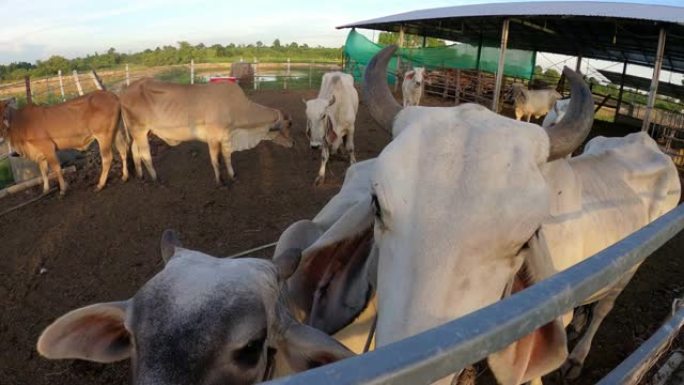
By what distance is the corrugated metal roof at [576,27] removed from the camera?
36.5 ft

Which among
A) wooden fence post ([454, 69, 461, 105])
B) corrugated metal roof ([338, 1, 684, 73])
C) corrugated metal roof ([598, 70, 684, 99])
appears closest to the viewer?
corrugated metal roof ([338, 1, 684, 73])

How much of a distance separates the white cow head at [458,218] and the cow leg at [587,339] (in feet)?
8.68

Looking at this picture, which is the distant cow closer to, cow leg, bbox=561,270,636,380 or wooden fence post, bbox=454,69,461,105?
wooden fence post, bbox=454,69,461,105

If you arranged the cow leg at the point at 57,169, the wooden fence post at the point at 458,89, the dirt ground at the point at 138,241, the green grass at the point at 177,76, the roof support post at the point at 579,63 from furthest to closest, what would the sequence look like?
1. the green grass at the point at 177,76
2. the wooden fence post at the point at 458,89
3. the roof support post at the point at 579,63
4. the cow leg at the point at 57,169
5. the dirt ground at the point at 138,241

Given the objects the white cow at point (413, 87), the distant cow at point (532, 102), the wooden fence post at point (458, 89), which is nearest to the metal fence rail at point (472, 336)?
the white cow at point (413, 87)

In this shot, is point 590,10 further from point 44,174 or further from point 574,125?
point 44,174

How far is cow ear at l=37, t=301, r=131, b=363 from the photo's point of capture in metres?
1.89

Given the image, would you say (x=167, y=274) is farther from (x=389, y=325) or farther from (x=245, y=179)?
(x=245, y=179)

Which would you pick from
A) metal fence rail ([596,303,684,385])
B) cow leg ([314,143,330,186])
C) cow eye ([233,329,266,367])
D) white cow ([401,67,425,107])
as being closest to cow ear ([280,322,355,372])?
cow eye ([233,329,266,367])

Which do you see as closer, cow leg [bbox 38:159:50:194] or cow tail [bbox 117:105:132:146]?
cow leg [bbox 38:159:50:194]

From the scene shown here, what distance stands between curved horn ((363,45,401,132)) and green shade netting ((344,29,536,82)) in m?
19.5

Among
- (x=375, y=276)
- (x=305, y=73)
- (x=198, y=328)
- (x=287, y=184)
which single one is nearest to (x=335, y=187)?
(x=287, y=184)

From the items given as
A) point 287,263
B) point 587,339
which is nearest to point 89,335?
point 287,263

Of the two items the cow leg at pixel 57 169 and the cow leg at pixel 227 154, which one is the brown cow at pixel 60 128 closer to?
the cow leg at pixel 57 169
